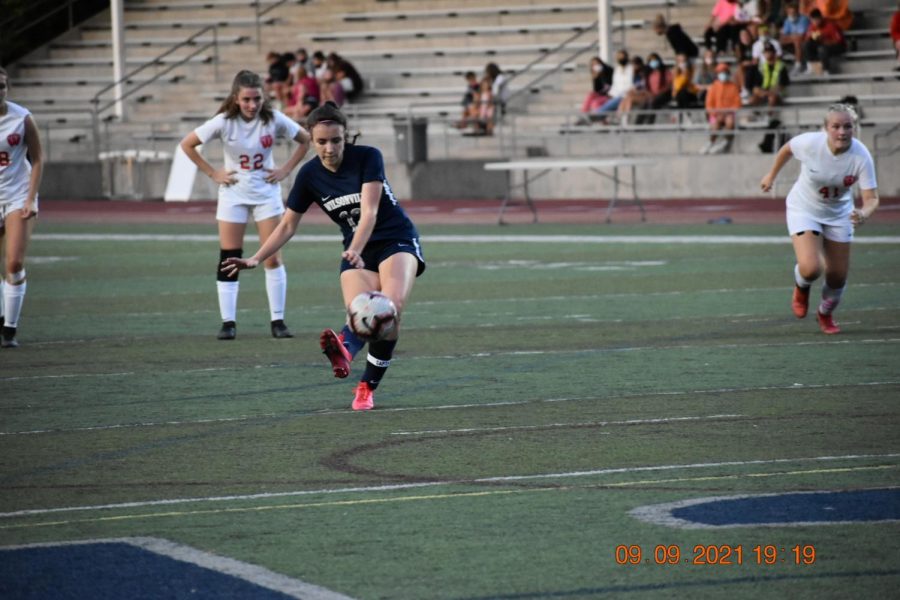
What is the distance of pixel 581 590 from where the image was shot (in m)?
5.77

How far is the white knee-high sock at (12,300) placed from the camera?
13547 millimetres

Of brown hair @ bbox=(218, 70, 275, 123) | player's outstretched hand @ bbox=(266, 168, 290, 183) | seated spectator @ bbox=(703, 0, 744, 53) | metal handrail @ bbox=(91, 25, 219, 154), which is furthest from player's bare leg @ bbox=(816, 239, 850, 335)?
metal handrail @ bbox=(91, 25, 219, 154)

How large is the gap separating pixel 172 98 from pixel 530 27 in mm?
8853

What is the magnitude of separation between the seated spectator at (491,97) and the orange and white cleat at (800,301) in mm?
21590

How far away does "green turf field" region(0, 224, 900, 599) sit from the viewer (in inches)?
245

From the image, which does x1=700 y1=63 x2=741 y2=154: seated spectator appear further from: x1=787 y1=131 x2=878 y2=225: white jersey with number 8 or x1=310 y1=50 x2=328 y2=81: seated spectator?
x1=787 y1=131 x2=878 y2=225: white jersey with number 8

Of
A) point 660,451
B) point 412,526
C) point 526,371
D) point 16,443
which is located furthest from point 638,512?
point 526,371

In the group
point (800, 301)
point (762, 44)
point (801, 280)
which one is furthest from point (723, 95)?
point (801, 280)

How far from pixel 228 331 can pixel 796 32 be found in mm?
21487

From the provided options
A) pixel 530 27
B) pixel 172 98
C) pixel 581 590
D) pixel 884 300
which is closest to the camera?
pixel 581 590

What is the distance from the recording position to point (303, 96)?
121ft

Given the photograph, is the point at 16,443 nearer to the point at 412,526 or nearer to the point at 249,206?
the point at 412,526

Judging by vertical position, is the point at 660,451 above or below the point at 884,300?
above
